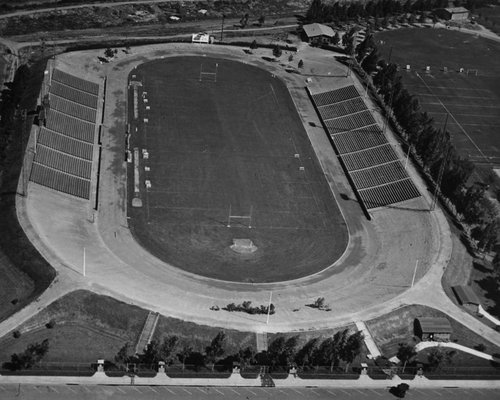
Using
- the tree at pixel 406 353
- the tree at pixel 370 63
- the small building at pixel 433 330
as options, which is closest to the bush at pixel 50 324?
the tree at pixel 406 353

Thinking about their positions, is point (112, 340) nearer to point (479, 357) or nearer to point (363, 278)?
point (363, 278)

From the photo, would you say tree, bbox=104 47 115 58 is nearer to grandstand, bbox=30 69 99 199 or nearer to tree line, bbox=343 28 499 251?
grandstand, bbox=30 69 99 199

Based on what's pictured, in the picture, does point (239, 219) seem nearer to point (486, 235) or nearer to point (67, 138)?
point (67, 138)

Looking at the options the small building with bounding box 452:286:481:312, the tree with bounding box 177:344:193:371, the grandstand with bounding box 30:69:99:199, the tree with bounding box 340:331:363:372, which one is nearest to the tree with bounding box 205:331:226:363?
the tree with bounding box 177:344:193:371

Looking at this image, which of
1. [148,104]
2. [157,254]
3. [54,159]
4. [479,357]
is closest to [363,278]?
[479,357]

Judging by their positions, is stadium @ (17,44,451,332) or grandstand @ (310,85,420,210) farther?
grandstand @ (310,85,420,210)

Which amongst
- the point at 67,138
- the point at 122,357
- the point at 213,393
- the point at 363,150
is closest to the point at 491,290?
the point at 363,150
